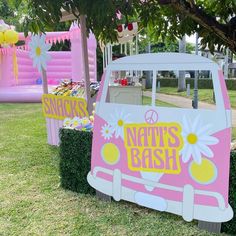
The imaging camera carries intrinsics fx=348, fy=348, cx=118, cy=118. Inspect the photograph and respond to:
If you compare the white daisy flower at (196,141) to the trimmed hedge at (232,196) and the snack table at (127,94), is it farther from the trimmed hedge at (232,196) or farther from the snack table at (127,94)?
the snack table at (127,94)

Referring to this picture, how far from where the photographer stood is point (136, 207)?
3080 mm

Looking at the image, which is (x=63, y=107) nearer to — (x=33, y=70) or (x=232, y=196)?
(x=232, y=196)

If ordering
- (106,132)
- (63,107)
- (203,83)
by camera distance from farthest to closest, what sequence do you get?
(203,83) < (63,107) < (106,132)

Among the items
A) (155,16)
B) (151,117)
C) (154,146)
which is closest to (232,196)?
(154,146)

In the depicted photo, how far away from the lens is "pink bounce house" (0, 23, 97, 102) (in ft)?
36.9

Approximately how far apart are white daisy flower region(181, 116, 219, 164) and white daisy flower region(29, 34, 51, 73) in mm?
2888

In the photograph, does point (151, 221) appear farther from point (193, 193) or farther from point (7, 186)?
point (7, 186)

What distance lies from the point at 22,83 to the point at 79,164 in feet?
38.7

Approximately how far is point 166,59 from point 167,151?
2.28 ft

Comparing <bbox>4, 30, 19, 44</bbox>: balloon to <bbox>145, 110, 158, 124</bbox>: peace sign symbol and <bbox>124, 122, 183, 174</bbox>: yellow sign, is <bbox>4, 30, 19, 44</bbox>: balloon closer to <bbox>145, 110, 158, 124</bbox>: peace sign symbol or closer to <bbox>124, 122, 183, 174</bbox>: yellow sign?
<bbox>124, 122, 183, 174</bbox>: yellow sign

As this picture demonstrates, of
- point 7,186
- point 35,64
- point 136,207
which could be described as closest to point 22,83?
point 35,64

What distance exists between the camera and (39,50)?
489 centimetres

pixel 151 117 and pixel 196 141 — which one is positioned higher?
pixel 151 117

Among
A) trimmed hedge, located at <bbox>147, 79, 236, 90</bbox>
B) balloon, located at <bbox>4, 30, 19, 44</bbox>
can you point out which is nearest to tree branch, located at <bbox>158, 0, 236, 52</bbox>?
balloon, located at <bbox>4, 30, 19, 44</bbox>
